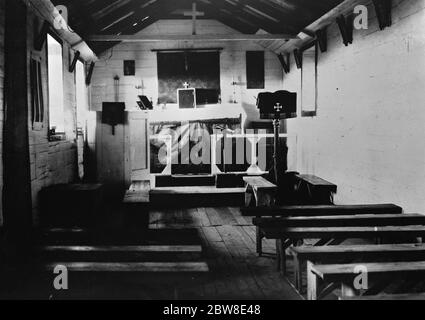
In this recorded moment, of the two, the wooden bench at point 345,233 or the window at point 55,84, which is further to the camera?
the window at point 55,84

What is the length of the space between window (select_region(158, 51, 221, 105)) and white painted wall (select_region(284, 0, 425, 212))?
11.6 feet

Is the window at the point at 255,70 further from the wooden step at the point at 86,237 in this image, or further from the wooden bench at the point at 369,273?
the wooden bench at the point at 369,273

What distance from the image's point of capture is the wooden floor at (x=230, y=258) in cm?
384

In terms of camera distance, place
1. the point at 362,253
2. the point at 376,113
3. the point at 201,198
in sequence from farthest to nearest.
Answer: the point at 201,198 → the point at 376,113 → the point at 362,253

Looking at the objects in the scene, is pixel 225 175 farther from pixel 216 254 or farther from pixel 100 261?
pixel 100 261

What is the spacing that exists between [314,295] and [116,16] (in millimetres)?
7175

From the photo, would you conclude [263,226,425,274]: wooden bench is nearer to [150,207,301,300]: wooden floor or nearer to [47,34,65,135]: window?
[150,207,301,300]: wooden floor

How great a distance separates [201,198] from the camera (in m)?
8.42

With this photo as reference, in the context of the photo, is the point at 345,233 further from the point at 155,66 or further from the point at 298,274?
the point at 155,66

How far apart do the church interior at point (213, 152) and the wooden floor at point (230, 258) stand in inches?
1.1

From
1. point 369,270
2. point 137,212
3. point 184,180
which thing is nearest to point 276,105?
point 184,180

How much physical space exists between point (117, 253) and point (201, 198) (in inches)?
161

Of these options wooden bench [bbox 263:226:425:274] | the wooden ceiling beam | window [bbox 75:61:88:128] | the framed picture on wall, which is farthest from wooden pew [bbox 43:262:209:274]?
window [bbox 75:61:88:128]

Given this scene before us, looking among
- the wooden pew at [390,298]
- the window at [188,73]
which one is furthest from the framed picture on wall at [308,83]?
the wooden pew at [390,298]
